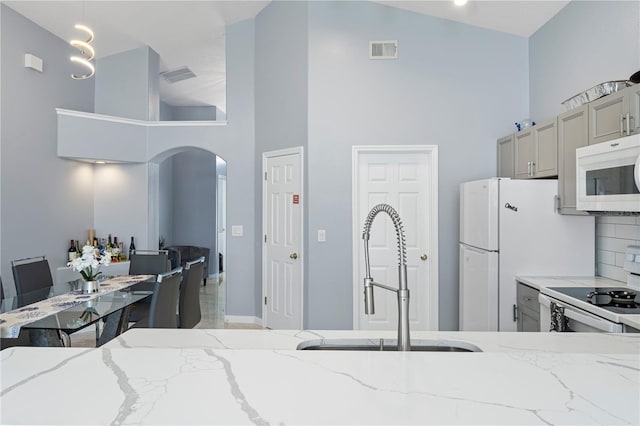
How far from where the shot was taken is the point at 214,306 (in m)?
6.27

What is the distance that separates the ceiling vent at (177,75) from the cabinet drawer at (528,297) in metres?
5.77

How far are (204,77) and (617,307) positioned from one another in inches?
261

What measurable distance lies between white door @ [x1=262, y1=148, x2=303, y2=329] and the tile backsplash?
2.69 metres

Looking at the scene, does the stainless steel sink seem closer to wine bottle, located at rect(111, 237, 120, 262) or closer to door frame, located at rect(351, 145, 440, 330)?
door frame, located at rect(351, 145, 440, 330)

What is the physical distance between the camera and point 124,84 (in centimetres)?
551

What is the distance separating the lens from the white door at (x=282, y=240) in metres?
4.59

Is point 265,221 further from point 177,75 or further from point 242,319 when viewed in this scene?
point 177,75

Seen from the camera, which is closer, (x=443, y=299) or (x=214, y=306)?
(x=443, y=299)

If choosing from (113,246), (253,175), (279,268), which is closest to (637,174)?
(279,268)

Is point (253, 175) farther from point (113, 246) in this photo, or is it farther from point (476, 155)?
point (476, 155)

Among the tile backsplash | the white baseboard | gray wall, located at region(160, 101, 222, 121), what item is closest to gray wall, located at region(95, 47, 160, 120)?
the white baseboard

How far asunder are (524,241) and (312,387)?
2.89 meters

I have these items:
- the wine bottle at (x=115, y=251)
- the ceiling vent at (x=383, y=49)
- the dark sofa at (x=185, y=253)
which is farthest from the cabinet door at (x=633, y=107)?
the dark sofa at (x=185, y=253)

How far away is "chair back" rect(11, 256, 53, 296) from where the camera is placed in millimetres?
3346
